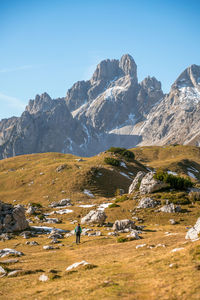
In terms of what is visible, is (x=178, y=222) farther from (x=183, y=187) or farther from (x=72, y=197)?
(x=72, y=197)

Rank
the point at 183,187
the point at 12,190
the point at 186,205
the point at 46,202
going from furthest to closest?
the point at 12,190, the point at 46,202, the point at 183,187, the point at 186,205

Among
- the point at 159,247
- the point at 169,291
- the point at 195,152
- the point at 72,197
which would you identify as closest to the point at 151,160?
the point at 195,152

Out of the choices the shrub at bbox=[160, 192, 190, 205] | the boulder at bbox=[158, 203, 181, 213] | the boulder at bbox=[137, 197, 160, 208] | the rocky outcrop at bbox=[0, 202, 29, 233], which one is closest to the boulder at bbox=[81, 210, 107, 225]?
the boulder at bbox=[137, 197, 160, 208]

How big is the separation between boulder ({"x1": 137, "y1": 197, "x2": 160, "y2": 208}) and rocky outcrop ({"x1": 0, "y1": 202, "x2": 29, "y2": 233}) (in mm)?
18706

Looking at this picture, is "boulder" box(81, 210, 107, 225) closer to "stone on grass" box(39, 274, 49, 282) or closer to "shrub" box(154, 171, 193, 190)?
"shrub" box(154, 171, 193, 190)

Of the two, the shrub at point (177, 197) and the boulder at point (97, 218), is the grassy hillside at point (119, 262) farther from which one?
the boulder at point (97, 218)

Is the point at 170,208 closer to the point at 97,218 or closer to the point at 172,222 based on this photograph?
the point at 172,222

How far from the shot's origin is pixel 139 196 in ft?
153

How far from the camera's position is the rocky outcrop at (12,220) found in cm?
3669

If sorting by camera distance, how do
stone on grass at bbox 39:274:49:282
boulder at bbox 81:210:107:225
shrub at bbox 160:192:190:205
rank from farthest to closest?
shrub at bbox 160:192:190:205 → boulder at bbox 81:210:107:225 → stone on grass at bbox 39:274:49:282

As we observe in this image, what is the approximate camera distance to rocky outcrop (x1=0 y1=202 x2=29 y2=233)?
36688 mm

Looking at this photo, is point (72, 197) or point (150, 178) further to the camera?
point (72, 197)

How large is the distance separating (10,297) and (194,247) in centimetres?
1073

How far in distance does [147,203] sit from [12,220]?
21355 millimetres
